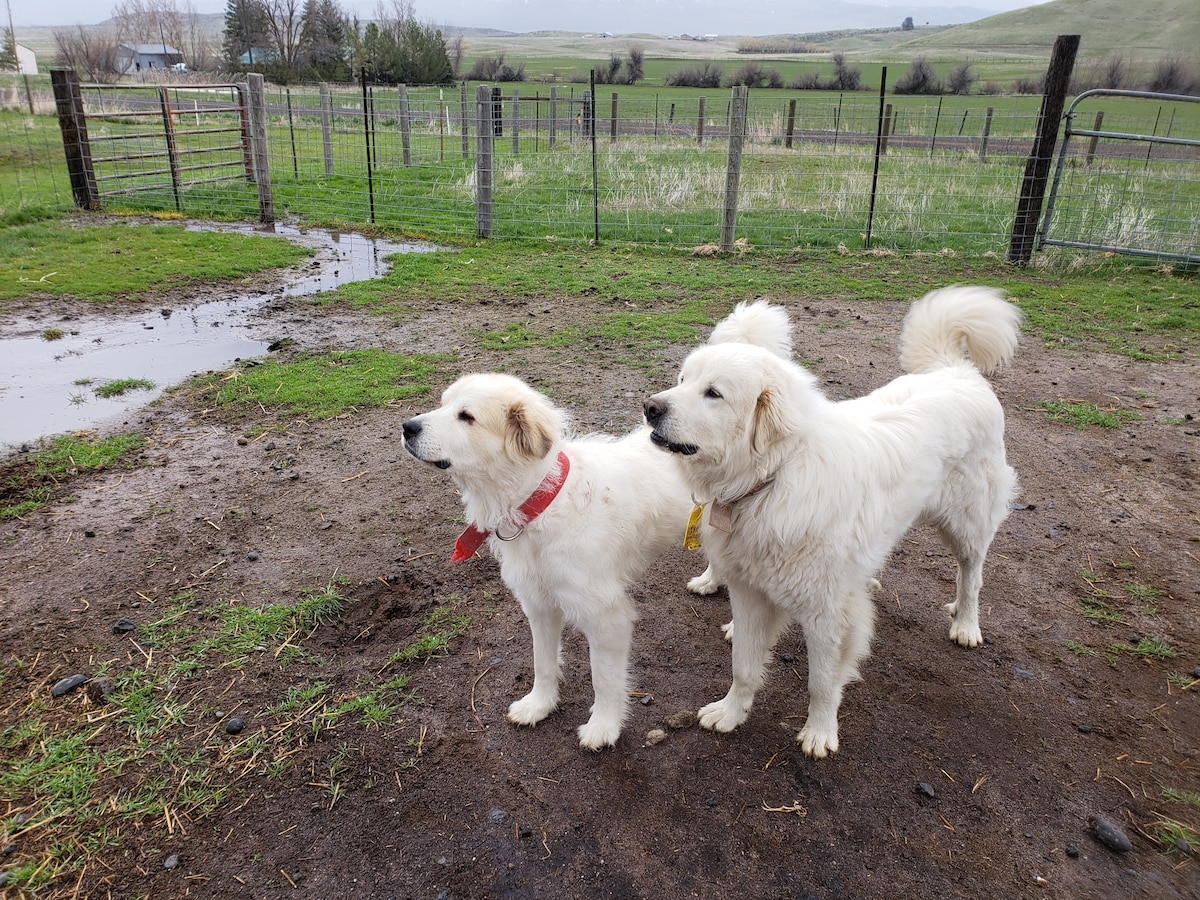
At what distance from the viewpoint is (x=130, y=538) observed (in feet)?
14.1

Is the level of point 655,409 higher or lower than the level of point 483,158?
lower

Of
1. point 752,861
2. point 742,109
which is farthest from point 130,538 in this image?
point 742,109

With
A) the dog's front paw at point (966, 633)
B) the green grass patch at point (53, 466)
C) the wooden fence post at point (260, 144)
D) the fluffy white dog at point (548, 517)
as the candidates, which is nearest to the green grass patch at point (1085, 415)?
the dog's front paw at point (966, 633)

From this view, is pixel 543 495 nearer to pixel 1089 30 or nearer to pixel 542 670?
pixel 542 670

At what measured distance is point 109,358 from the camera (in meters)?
7.09

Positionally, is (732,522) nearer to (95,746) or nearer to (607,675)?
(607,675)

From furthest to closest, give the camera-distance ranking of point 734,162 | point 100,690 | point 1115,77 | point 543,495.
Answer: point 1115,77 < point 734,162 < point 100,690 < point 543,495

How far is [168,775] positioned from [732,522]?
Answer: 2473mm

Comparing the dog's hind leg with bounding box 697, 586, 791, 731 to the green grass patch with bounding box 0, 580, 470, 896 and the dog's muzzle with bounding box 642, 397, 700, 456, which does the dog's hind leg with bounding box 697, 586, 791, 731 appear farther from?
the green grass patch with bounding box 0, 580, 470, 896

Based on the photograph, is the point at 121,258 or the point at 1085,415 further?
the point at 121,258

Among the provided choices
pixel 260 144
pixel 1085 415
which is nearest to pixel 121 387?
pixel 260 144

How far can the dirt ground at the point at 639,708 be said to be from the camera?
254cm

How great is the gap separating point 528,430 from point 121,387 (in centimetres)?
533

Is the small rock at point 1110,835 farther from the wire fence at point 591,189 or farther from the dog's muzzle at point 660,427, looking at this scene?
the wire fence at point 591,189
